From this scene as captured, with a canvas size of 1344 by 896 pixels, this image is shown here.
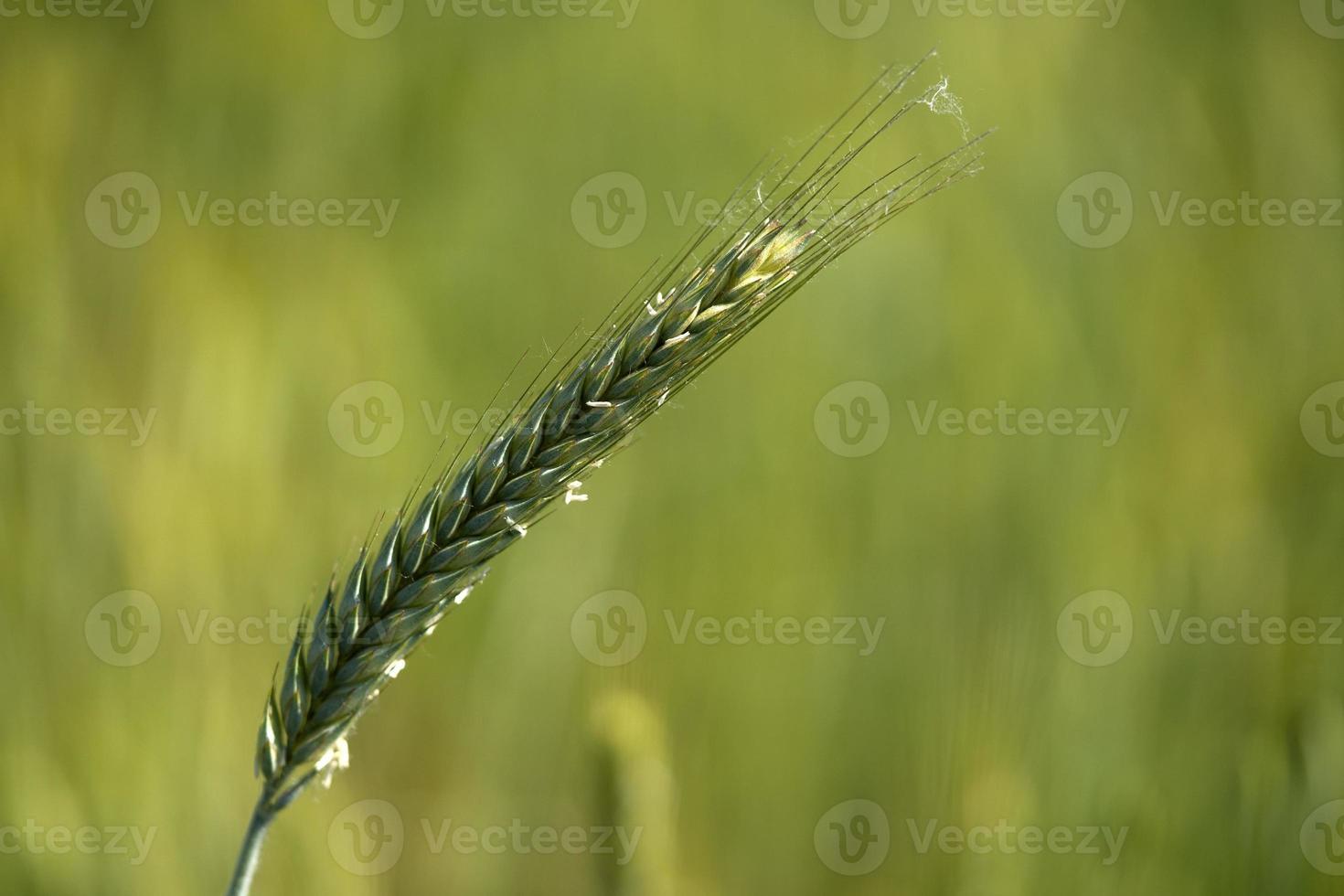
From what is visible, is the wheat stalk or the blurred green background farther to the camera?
the blurred green background

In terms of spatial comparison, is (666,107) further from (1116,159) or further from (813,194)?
(813,194)

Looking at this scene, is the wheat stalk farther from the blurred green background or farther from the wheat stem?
the blurred green background

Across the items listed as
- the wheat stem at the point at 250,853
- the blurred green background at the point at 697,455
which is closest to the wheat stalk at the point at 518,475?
the wheat stem at the point at 250,853

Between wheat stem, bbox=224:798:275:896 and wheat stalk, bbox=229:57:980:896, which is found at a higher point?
wheat stalk, bbox=229:57:980:896

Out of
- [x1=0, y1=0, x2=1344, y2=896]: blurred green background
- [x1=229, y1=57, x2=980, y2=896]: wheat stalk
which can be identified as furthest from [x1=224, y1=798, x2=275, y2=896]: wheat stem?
[x1=0, y1=0, x2=1344, y2=896]: blurred green background

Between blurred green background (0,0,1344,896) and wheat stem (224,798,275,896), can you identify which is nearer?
wheat stem (224,798,275,896)

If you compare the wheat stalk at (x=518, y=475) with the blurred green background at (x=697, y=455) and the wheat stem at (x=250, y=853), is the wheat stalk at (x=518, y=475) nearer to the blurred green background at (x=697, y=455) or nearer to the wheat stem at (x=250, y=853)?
the wheat stem at (x=250, y=853)

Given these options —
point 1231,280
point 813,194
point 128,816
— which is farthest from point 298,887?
point 1231,280
